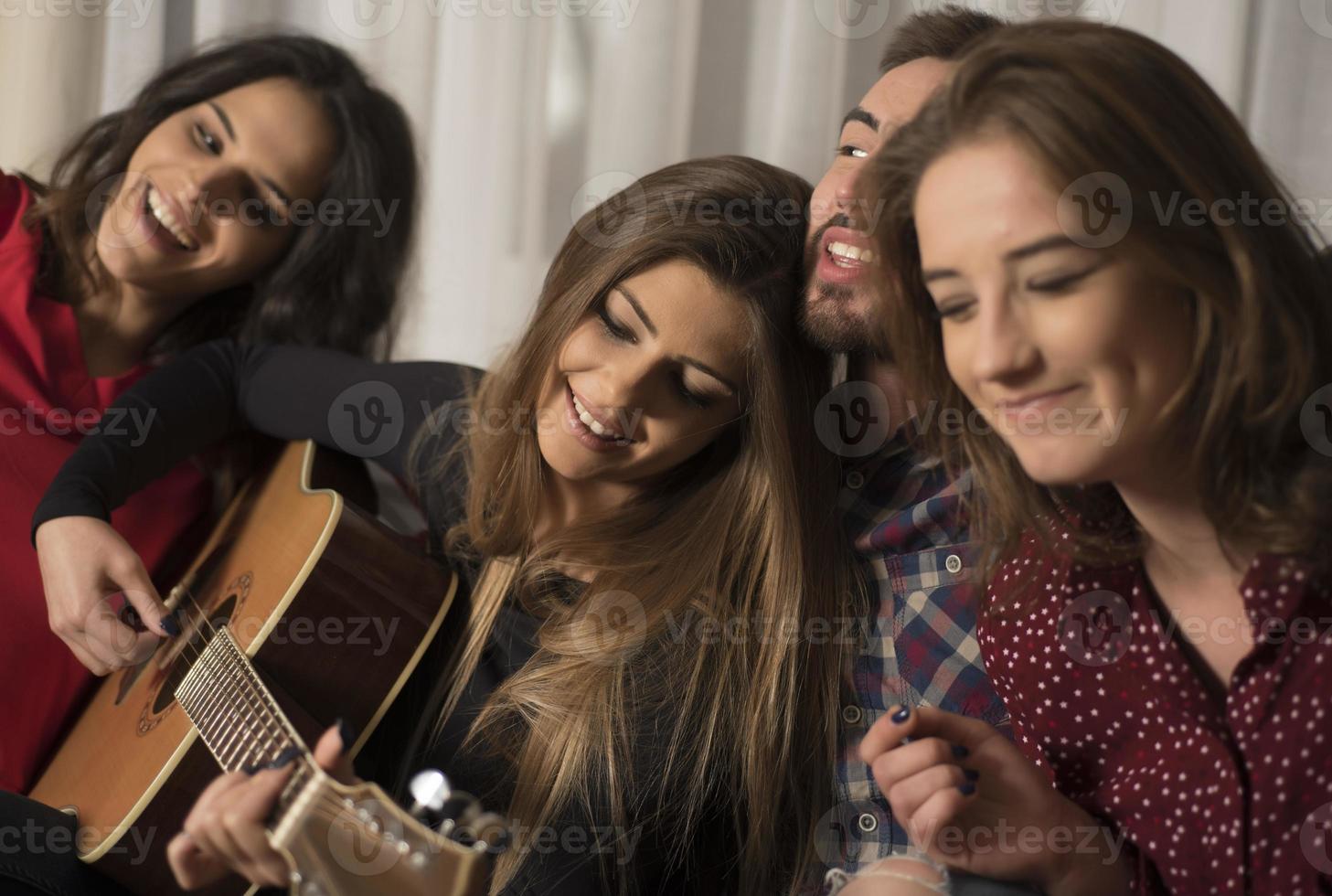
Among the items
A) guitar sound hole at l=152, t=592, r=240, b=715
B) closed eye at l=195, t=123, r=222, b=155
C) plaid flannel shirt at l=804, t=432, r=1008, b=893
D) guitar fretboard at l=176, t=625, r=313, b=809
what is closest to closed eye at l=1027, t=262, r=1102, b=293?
plaid flannel shirt at l=804, t=432, r=1008, b=893

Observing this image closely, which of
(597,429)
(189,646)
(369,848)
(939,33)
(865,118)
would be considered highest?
(939,33)

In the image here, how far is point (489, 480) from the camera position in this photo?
141 cm

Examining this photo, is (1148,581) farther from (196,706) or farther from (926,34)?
(196,706)

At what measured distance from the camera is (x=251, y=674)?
1128 mm

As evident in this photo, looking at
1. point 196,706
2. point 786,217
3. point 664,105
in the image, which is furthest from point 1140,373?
point 664,105

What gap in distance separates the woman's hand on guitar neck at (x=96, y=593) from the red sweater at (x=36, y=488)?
88 millimetres

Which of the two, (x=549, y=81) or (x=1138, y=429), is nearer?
(x=1138, y=429)

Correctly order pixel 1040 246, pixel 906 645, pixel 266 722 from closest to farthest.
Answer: pixel 1040 246 → pixel 266 722 → pixel 906 645

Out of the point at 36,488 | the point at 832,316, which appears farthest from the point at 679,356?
the point at 36,488

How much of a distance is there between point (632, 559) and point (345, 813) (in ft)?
1.86

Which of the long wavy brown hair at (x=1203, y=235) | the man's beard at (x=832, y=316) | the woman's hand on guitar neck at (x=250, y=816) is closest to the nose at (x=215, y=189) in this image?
the man's beard at (x=832, y=316)

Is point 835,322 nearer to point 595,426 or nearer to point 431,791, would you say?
point 595,426

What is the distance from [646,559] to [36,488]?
786 mm

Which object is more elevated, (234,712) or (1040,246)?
(1040,246)
